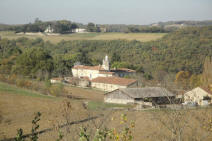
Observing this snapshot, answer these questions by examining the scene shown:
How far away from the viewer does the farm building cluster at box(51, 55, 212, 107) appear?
35562mm

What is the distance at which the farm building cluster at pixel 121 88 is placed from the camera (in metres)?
35.6

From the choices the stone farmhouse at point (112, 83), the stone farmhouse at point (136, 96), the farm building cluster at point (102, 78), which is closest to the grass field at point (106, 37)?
the farm building cluster at point (102, 78)

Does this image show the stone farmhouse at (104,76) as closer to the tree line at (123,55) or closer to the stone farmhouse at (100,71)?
the stone farmhouse at (100,71)

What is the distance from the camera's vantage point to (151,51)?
7475 cm

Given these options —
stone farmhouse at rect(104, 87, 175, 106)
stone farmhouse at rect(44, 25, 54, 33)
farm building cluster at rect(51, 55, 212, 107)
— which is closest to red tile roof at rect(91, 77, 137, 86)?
farm building cluster at rect(51, 55, 212, 107)

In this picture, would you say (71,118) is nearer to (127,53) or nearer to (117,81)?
(117,81)

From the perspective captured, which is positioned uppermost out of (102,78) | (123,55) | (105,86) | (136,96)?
(123,55)

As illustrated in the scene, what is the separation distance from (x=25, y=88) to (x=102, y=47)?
50.1m

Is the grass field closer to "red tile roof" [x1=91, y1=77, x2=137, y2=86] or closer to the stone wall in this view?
the stone wall

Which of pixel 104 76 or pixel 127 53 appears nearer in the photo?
pixel 104 76

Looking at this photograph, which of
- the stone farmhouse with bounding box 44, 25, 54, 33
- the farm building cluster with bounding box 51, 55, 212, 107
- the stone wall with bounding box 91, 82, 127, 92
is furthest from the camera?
the stone farmhouse with bounding box 44, 25, 54, 33

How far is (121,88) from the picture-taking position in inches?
1532

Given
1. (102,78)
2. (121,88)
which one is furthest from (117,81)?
(121,88)

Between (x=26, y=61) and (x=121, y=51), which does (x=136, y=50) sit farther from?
(x=26, y=61)
